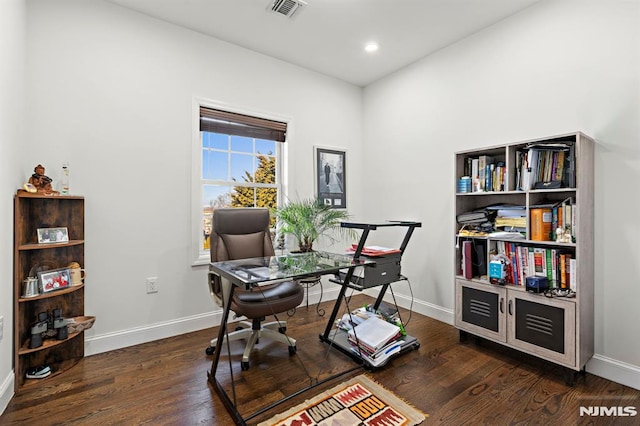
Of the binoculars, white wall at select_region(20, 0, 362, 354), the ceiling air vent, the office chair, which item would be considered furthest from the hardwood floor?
the ceiling air vent

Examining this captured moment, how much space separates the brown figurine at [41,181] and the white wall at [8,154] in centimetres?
8

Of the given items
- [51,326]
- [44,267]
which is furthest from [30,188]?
[51,326]

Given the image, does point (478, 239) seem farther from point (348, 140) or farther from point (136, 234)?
point (136, 234)

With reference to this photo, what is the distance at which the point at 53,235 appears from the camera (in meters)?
2.14

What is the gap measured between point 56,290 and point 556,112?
12.8ft

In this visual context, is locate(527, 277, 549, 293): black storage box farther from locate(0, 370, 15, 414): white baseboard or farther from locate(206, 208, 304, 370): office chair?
locate(0, 370, 15, 414): white baseboard

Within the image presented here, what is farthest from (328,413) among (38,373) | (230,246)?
(38,373)

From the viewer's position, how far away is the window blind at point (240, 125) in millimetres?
2965

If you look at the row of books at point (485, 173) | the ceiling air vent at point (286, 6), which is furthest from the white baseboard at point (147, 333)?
the ceiling air vent at point (286, 6)

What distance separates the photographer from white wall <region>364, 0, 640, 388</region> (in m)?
2.01

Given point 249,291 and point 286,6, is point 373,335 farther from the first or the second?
point 286,6

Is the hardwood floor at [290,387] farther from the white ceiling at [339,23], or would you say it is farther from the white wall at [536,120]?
the white ceiling at [339,23]

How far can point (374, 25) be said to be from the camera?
110 inches

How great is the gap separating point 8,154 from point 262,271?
5.46ft
